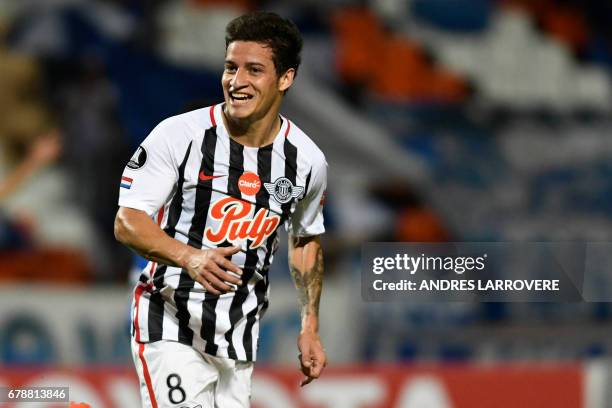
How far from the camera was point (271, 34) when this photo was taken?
3.14 meters

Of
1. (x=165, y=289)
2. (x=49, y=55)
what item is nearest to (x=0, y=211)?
(x=49, y=55)

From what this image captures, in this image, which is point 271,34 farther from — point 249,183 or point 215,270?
point 215,270

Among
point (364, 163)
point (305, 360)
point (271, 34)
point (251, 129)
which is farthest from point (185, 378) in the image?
point (364, 163)

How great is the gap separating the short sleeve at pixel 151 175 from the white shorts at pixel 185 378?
44cm

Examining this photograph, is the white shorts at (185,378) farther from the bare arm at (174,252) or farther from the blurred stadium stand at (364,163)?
the blurred stadium stand at (364,163)

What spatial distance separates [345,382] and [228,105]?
2.74 metres

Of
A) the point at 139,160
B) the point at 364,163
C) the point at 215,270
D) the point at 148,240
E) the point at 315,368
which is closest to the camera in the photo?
the point at 215,270

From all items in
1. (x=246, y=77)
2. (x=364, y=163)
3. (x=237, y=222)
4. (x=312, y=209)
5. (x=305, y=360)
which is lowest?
(x=305, y=360)

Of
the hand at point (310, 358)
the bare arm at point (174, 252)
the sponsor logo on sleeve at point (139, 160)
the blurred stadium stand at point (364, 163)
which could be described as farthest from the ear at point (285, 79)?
the blurred stadium stand at point (364, 163)

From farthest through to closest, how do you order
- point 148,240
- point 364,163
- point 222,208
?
point 364,163 → point 222,208 → point 148,240

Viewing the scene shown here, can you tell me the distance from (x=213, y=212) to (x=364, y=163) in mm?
6362

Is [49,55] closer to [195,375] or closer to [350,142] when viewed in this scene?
[350,142]

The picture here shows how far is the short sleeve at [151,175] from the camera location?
9.93 ft

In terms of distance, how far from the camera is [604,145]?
10.5m
